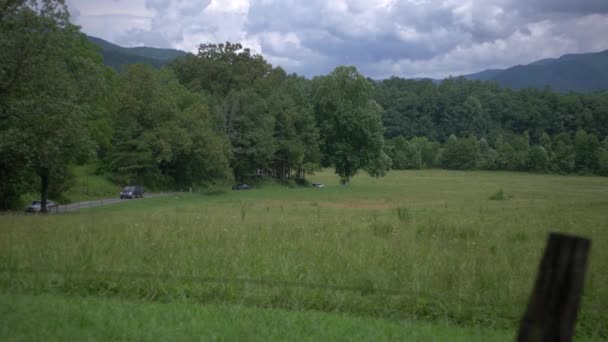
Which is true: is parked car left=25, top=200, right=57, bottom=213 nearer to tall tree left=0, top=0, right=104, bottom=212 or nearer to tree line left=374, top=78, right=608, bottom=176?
tall tree left=0, top=0, right=104, bottom=212

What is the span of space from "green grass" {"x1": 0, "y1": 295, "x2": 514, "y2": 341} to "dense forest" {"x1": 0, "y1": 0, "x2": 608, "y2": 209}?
19946mm

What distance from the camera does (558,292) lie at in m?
3.51

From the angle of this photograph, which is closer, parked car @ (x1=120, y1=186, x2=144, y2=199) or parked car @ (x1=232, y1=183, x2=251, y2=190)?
parked car @ (x1=120, y1=186, x2=144, y2=199)

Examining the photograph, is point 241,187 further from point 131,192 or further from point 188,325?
point 188,325

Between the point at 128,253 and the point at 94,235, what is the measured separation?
83.2 inches

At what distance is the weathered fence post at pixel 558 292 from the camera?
3457 millimetres

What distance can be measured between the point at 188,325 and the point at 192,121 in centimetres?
5599

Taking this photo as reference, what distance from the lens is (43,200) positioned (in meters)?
38.0

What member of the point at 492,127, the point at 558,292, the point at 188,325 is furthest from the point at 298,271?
the point at 492,127

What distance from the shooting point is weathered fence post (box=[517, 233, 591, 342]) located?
3457 millimetres

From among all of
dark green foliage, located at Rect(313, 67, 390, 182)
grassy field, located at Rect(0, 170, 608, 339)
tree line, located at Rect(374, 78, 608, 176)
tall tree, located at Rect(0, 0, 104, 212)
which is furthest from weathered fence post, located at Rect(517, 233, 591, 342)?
tree line, located at Rect(374, 78, 608, 176)

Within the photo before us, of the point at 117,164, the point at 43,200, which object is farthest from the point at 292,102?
the point at 43,200

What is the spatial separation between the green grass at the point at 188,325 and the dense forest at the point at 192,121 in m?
19.9

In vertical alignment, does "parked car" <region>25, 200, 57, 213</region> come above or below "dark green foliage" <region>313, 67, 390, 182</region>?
below
